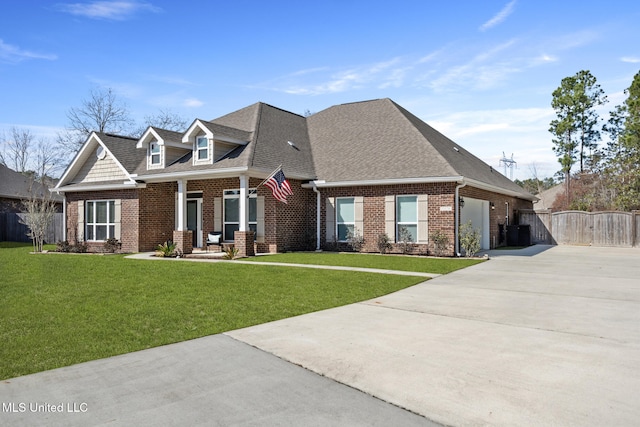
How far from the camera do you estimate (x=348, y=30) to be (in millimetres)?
15469

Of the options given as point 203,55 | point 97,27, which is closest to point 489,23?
point 203,55

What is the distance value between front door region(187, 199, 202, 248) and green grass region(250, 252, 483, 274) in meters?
5.13

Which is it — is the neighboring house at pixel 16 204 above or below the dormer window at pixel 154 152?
below

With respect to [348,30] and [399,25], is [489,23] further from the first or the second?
[348,30]

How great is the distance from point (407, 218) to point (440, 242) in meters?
1.65

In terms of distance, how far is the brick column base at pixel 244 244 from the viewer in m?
17.0

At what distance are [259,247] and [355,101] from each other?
1066 cm

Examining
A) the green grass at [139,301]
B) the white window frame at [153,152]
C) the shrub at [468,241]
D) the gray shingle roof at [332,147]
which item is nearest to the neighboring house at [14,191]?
the gray shingle roof at [332,147]

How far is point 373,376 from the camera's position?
187 inches

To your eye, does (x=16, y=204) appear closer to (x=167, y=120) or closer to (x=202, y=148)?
(x=167, y=120)

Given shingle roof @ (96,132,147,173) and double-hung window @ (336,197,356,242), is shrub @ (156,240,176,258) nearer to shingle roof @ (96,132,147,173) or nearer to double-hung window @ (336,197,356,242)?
shingle roof @ (96,132,147,173)

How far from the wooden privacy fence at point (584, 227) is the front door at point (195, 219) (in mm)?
19135

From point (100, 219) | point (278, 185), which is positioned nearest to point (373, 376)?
point (278, 185)

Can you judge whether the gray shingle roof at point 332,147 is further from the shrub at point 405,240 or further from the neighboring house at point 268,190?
the shrub at point 405,240
